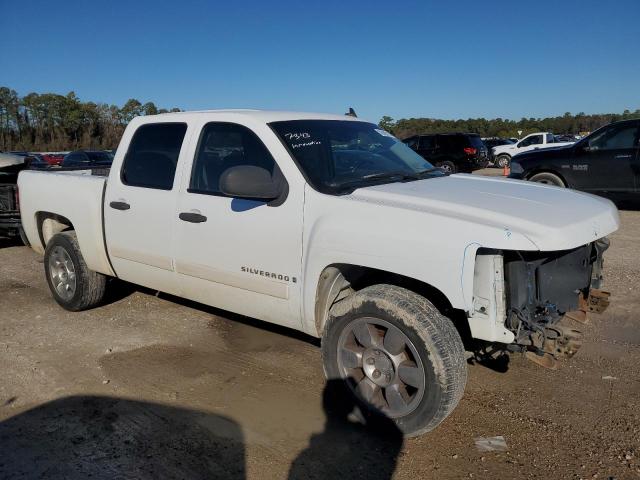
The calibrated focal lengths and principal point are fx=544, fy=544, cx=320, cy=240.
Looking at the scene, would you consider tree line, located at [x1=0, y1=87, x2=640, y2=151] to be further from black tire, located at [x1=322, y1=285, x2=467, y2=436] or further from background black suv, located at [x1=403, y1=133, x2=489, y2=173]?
black tire, located at [x1=322, y1=285, x2=467, y2=436]

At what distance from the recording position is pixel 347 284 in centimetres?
365

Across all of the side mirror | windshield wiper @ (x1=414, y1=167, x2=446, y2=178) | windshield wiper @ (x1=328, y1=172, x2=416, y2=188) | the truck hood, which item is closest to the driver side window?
windshield wiper @ (x1=414, y1=167, x2=446, y2=178)

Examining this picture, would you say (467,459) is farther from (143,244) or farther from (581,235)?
(143,244)

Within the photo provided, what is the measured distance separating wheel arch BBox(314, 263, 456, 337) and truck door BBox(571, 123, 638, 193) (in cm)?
839

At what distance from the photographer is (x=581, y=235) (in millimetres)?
2926

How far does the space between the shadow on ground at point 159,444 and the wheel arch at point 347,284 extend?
0.49 metres

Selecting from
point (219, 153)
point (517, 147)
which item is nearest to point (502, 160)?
point (517, 147)

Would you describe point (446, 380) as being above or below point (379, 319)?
below

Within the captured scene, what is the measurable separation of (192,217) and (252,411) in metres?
1.44

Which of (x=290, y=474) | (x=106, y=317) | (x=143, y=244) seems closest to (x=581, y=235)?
(x=290, y=474)

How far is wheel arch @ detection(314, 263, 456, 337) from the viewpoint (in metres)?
3.41

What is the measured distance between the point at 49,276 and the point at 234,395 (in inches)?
115

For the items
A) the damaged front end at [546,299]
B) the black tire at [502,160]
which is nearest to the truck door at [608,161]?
the damaged front end at [546,299]

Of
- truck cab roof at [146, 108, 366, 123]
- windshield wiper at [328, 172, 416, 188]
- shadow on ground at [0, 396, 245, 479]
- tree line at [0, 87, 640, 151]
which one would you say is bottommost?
shadow on ground at [0, 396, 245, 479]
